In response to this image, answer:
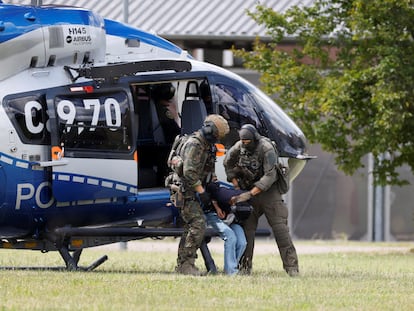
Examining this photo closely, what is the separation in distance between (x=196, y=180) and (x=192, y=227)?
64cm

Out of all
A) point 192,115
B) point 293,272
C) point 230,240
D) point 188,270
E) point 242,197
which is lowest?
point 293,272

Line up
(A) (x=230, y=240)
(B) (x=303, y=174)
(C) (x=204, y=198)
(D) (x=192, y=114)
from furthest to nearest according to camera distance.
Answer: (B) (x=303, y=174)
(D) (x=192, y=114)
(A) (x=230, y=240)
(C) (x=204, y=198)

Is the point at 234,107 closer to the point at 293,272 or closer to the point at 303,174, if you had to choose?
the point at 293,272

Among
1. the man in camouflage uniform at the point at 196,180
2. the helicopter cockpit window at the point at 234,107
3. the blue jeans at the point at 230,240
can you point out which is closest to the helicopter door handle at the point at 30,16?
the man in camouflage uniform at the point at 196,180

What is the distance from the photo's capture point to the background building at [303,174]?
3100cm

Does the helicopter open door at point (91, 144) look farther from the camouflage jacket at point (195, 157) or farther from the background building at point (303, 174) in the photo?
the background building at point (303, 174)

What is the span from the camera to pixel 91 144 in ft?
50.4

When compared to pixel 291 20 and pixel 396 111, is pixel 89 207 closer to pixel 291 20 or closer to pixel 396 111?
pixel 396 111

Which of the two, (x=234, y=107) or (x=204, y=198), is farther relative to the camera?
(x=234, y=107)

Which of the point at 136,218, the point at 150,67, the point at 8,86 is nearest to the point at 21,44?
the point at 8,86

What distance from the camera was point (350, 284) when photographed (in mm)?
14070

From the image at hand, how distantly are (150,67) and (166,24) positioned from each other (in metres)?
15.7

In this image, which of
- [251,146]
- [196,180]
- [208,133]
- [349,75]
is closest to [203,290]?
[196,180]

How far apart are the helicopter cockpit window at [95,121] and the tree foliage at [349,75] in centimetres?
838
